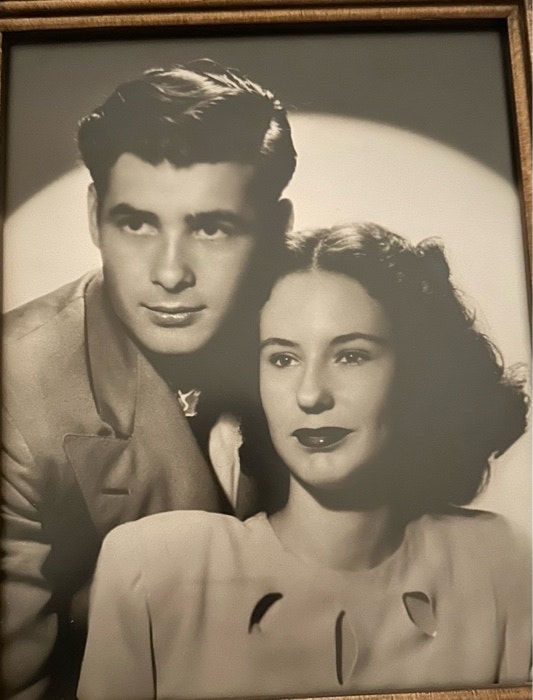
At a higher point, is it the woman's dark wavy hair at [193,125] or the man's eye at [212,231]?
the woman's dark wavy hair at [193,125]

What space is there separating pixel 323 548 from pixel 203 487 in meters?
0.11

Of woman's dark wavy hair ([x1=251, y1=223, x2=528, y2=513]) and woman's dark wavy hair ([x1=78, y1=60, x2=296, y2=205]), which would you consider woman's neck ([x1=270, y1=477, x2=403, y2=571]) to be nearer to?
woman's dark wavy hair ([x1=251, y1=223, x2=528, y2=513])

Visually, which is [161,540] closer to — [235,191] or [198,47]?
[235,191]

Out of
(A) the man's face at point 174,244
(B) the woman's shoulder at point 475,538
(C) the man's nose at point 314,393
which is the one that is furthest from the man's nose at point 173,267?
(B) the woman's shoulder at point 475,538

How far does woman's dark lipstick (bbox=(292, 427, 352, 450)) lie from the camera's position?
610mm

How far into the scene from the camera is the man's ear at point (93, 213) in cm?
63

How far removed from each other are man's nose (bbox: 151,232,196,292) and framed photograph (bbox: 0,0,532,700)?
2 cm

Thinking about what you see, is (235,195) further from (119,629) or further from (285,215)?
(119,629)

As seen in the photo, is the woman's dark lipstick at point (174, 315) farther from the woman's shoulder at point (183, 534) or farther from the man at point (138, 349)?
the woman's shoulder at point (183, 534)

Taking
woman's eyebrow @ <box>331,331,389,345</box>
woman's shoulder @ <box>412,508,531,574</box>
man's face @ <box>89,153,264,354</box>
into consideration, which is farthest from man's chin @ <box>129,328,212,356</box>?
woman's shoulder @ <box>412,508,531,574</box>

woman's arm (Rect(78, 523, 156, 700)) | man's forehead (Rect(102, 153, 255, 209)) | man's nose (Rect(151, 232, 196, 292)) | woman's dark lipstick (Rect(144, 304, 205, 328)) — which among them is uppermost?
man's forehead (Rect(102, 153, 255, 209))

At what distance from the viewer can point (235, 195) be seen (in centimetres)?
64

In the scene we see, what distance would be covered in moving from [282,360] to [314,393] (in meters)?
0.04

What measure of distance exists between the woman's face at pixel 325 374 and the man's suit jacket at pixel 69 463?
8 cm
